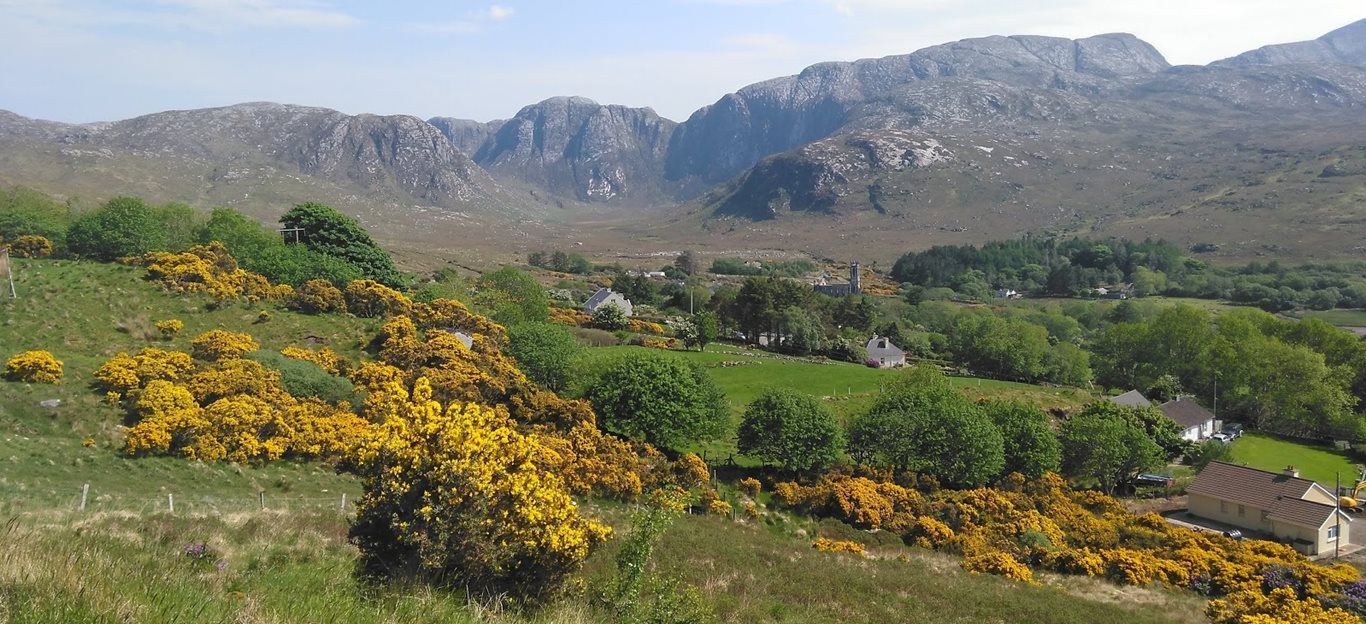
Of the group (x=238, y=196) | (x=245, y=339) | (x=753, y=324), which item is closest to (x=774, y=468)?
(x=245, y=339)

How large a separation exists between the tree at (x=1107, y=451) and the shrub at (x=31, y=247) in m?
54.4

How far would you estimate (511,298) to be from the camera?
178 feet

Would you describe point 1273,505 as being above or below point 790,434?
below

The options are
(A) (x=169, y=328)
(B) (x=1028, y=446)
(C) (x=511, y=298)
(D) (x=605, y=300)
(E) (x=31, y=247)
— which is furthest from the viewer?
(D) (x=605, y=300)

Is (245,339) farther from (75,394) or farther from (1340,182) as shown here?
(1340,182)

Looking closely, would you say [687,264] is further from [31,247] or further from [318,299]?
[31,247]

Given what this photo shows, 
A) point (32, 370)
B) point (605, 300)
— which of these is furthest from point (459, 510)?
point (605, 300)

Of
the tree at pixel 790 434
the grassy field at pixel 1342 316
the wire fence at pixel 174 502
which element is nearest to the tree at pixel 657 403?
the tree at pixel 790 434

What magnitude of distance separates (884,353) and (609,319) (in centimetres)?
2218

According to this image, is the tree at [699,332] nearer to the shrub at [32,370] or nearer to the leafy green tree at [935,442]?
the leafy green tree at [935,442]

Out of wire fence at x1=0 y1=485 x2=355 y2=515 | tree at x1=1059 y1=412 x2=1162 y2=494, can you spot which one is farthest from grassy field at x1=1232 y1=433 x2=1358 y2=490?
wire fence at x1=0 y1=485 x2=355 y2=515

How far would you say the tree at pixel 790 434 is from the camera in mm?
31609

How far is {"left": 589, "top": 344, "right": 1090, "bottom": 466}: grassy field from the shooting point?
44494mm

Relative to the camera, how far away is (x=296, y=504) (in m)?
19.6
